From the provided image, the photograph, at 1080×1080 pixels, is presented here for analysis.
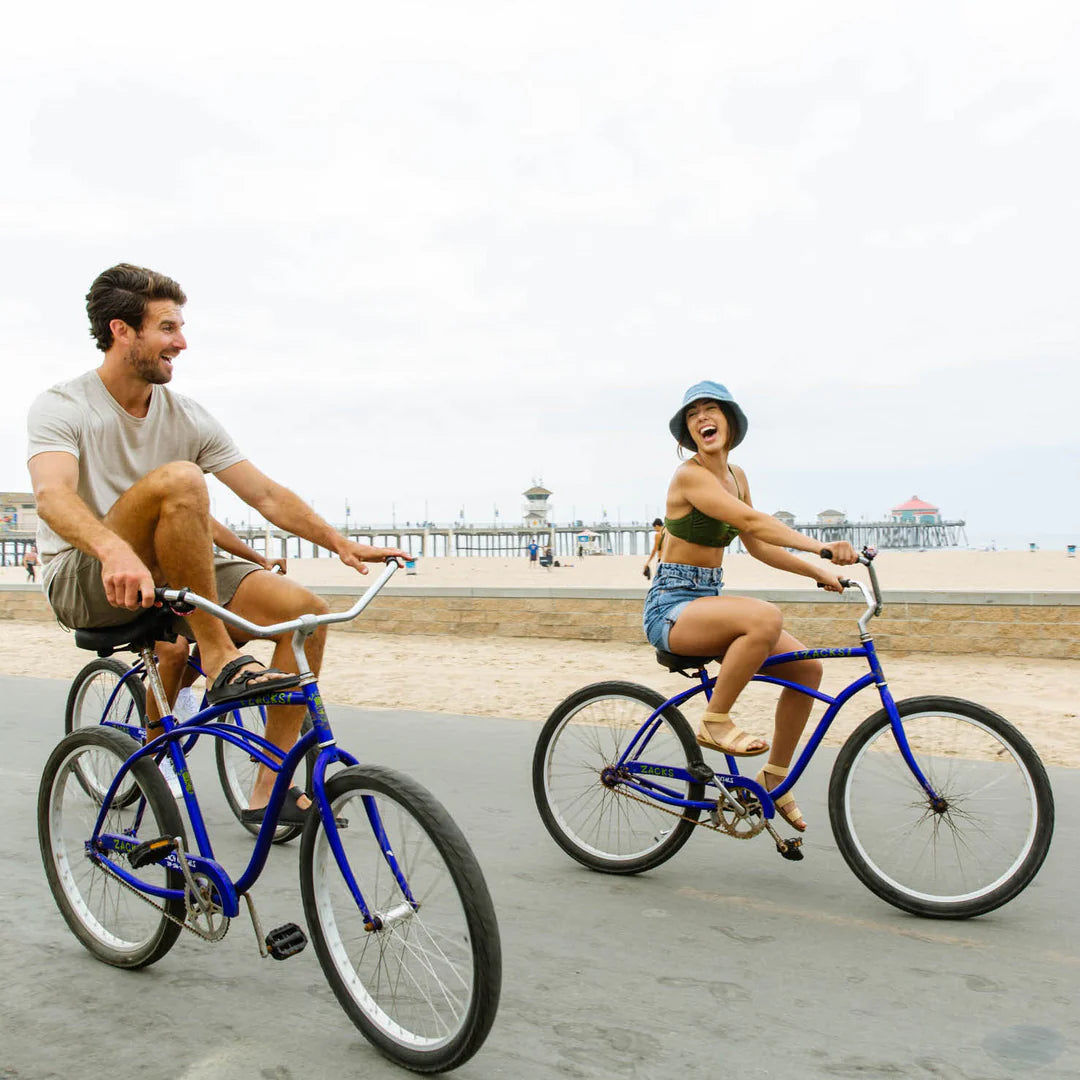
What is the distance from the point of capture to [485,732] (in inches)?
269

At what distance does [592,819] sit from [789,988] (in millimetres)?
1369

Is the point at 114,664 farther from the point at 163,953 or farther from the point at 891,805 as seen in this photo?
the point at 891,805

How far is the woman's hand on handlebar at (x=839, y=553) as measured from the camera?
3518 millimetres

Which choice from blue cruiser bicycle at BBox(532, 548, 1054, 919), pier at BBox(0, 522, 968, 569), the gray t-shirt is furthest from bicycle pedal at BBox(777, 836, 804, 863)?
pier at BBox(0, 522, 968, 569)

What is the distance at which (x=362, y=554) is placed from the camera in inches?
127

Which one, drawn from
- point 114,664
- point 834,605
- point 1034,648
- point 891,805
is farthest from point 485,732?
point 1034,648

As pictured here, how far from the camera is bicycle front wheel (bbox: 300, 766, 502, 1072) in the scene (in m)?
2.24

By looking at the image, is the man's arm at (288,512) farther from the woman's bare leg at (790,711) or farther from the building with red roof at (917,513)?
the building with red roof at (917,513)

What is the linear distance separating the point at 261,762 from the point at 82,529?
30.7 inches

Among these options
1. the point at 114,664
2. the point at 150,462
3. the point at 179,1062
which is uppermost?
the point at 150,462

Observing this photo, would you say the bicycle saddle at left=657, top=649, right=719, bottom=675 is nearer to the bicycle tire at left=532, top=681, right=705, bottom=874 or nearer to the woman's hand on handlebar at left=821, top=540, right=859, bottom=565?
the bicycle tire at left=532, top=681, right=705, bottom=874

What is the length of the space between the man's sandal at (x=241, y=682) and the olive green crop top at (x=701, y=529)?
5.71 feet

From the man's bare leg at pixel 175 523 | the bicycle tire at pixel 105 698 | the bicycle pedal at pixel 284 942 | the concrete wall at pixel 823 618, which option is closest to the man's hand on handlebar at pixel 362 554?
the man's bare leg at pixel 175 523

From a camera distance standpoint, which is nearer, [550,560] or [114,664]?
[114,664]
